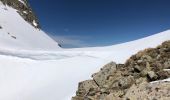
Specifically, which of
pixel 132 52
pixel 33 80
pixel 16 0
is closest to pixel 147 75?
pixel 132 52

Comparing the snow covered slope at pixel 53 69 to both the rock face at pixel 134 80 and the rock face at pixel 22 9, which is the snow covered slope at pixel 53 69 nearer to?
the rock face at pixel 134 80

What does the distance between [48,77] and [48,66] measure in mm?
1310

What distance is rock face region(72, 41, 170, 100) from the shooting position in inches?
378

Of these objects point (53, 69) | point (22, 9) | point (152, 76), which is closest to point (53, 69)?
point (53, 69)

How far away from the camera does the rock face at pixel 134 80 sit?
9.61 m

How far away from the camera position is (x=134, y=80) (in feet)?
37.7

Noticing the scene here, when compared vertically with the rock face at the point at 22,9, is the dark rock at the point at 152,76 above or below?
below

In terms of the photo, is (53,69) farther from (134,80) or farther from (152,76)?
(152,76)

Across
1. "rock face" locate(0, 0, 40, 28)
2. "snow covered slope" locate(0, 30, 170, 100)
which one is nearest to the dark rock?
"snow covered slope" locate(0, 30, 170, 100)

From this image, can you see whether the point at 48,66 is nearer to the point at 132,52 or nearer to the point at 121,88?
the point at 132,52

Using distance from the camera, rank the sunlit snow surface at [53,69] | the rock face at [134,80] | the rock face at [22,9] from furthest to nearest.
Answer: the rock face at [22,9] < the sunlit snow surface at [53,69] < the rock face at [134,80]

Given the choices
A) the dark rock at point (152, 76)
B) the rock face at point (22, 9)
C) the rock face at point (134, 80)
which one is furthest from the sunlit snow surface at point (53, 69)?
the rock face at point (22, 9)

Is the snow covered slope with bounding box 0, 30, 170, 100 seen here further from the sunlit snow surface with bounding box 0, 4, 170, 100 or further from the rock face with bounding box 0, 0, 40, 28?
the rock face with bounding box 0, 0, 40, 28

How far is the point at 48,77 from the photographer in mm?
17062
